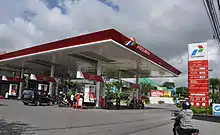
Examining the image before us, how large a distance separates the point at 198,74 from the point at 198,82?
858 mm

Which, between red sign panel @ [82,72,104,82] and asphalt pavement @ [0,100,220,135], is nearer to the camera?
asphalt pavement @ [0,100,220,135]

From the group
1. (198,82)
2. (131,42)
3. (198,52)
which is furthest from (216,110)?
(131,42)

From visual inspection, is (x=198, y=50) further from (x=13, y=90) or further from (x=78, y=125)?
(x=13, y=90)

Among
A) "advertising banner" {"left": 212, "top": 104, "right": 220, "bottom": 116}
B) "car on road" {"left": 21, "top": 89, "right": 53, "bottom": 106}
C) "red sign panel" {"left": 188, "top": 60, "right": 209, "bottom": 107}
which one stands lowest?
"advertising banner" {"left": 212, "top": 104, "right": 220, "bottom": 116}

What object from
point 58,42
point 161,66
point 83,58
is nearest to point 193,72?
point 161,66

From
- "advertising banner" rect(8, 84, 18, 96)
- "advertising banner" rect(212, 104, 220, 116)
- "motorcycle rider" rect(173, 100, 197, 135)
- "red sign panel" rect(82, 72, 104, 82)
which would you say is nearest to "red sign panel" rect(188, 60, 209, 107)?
"advertising banner" rect(212, 104, 220, 116)

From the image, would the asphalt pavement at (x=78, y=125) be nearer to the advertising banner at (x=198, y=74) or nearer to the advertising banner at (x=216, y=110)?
the advertising banner at (x=198, y=74)

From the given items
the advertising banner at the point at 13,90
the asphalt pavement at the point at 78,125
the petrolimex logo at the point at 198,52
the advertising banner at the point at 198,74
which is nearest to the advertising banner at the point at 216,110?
the advertising banner at the point at 198,74

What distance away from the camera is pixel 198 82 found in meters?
26.5

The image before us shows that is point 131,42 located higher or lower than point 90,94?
higher

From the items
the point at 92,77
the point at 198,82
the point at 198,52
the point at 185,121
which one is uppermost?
the point at 198,52

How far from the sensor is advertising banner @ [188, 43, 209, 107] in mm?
26000

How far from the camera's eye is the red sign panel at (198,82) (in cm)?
2594

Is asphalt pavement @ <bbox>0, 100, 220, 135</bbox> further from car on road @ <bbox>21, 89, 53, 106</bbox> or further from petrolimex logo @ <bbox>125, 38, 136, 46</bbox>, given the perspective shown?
car on road @ <bbox>21, 89, 53, 106</bbox>
